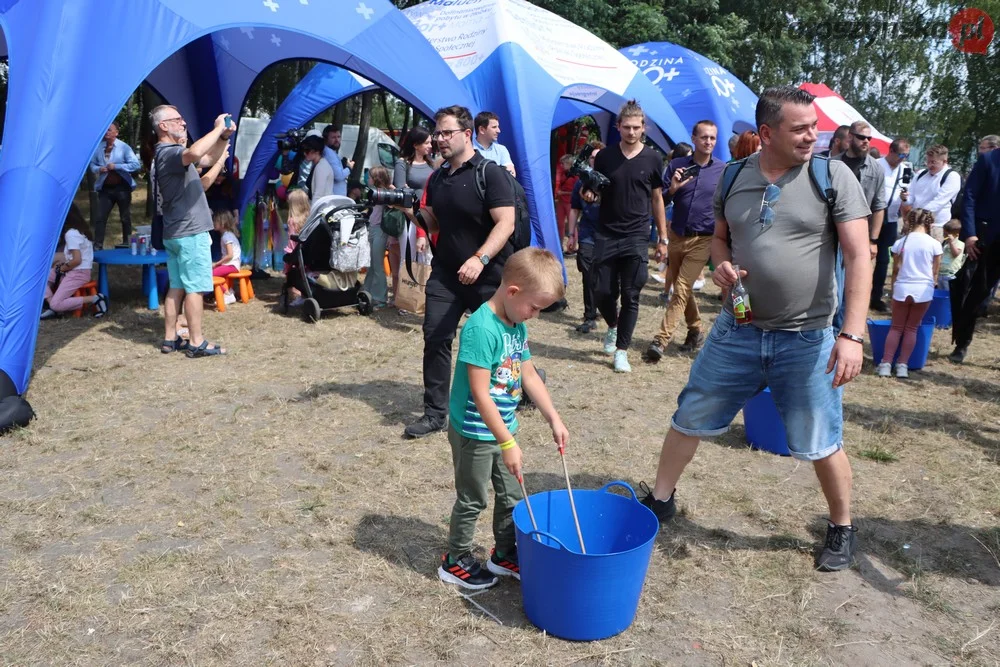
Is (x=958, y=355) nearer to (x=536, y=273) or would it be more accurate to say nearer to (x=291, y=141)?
(x=536, y=273)

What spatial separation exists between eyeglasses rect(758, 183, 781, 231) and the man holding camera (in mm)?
3374

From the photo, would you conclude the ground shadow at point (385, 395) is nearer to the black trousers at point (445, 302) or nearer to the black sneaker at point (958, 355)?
the black trousers at point (445, 302)

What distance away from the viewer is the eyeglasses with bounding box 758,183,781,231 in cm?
299

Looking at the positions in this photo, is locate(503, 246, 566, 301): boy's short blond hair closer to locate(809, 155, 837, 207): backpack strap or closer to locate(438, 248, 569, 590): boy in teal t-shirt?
locate(438, 248, 569, 590): boy in teal t-shirt

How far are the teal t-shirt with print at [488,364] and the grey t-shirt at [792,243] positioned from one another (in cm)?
96

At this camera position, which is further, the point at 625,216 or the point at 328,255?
the point at 328,255

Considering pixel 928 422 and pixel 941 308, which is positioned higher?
pixel 941 308

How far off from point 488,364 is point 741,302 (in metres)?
1.07

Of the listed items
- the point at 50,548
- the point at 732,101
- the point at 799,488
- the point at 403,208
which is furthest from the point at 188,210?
the point at 732,101

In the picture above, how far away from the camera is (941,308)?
764 centimetres

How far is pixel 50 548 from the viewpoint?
3426 millimetres

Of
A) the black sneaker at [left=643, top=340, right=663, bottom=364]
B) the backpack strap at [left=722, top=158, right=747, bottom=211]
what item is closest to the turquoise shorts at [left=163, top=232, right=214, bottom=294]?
the black sneaker at [left=643, top=340, right=663, bottom=364]

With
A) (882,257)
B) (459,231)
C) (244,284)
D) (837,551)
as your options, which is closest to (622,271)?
(459,231)

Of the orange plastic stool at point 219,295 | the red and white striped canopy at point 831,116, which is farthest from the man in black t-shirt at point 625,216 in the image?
the red and white striped canopy at point 831,116
